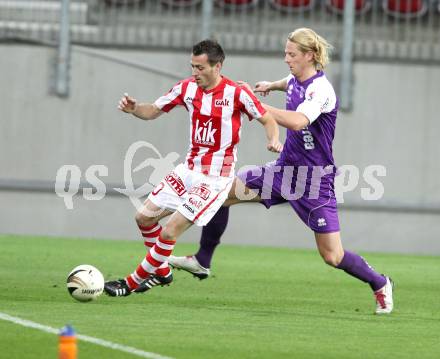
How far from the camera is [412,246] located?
16.2m

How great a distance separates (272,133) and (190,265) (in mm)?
1979

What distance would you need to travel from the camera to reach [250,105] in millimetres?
9320

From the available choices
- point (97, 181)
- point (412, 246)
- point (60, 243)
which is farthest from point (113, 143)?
point (412, 246)

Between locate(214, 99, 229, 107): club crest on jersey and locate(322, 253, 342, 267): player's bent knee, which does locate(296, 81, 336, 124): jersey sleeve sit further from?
locate(322, 253, 342, 267): player's bent knee

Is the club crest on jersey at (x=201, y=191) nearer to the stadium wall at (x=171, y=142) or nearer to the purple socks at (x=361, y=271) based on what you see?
the purple socks at (x=361, y=271)

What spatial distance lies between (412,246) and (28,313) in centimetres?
886

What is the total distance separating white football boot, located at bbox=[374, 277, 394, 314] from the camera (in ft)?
30.1

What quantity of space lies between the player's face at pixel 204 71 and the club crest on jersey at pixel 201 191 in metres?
0.77

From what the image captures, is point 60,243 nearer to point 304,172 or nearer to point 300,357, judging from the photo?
point 304,172

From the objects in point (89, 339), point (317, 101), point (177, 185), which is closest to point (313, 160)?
point (317, 101)

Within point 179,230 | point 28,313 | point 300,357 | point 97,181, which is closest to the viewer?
point 300,357

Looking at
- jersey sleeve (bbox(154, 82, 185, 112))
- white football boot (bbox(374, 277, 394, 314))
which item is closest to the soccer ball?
jersey sleeve (bbox(154, 82, 185, 112))

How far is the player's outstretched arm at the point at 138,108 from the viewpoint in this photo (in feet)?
30.0

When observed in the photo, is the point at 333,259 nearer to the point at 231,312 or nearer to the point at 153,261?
the point at 231,312
